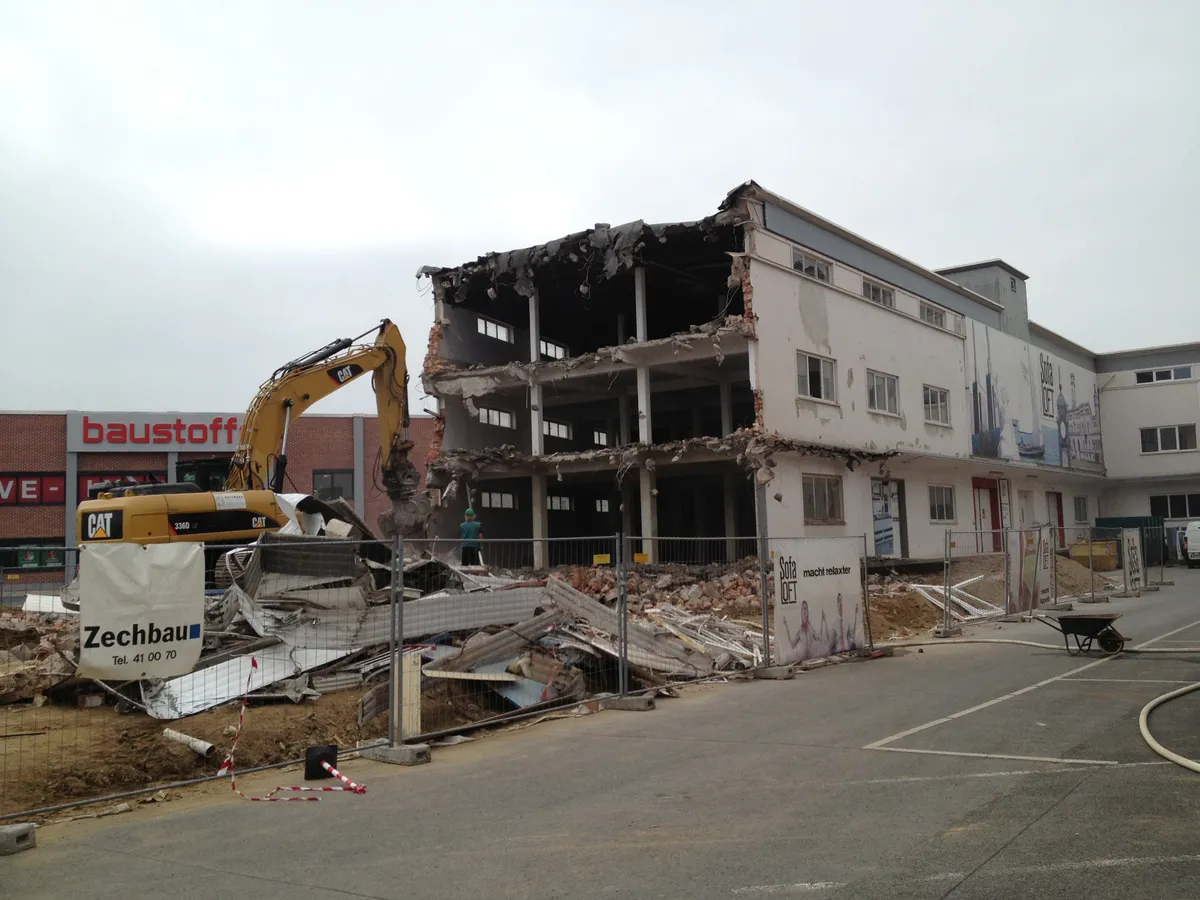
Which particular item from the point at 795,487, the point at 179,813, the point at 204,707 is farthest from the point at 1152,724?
the point at 795,487

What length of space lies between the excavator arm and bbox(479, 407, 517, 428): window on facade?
11663 millimetres

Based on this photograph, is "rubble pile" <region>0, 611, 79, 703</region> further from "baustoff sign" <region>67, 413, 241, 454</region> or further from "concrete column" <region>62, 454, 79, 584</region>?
"concrete column" <region>62, 454, 79, 584</region>

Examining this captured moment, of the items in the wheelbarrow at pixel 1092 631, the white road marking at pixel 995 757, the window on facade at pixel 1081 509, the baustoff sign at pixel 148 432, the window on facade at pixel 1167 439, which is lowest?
the white road marking at pixel 995 757

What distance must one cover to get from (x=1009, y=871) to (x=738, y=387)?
33.4 meters

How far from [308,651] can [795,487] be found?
1936cm

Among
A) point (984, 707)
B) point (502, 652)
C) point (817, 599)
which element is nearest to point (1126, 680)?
point (984, 707)

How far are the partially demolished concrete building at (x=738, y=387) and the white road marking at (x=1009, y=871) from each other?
16954 millimetres

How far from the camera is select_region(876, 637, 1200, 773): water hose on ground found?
773 cm

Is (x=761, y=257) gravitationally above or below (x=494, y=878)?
above

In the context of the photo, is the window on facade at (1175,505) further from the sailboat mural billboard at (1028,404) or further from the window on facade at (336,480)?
the window on facade at (336,480)

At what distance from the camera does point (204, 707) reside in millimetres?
10227

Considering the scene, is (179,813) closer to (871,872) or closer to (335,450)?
(871,872)

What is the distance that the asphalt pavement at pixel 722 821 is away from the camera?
546 cm

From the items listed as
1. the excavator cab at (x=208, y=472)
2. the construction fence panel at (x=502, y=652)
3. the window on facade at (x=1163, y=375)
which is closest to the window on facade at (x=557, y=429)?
the excavator cab at (x=208, y=472)
